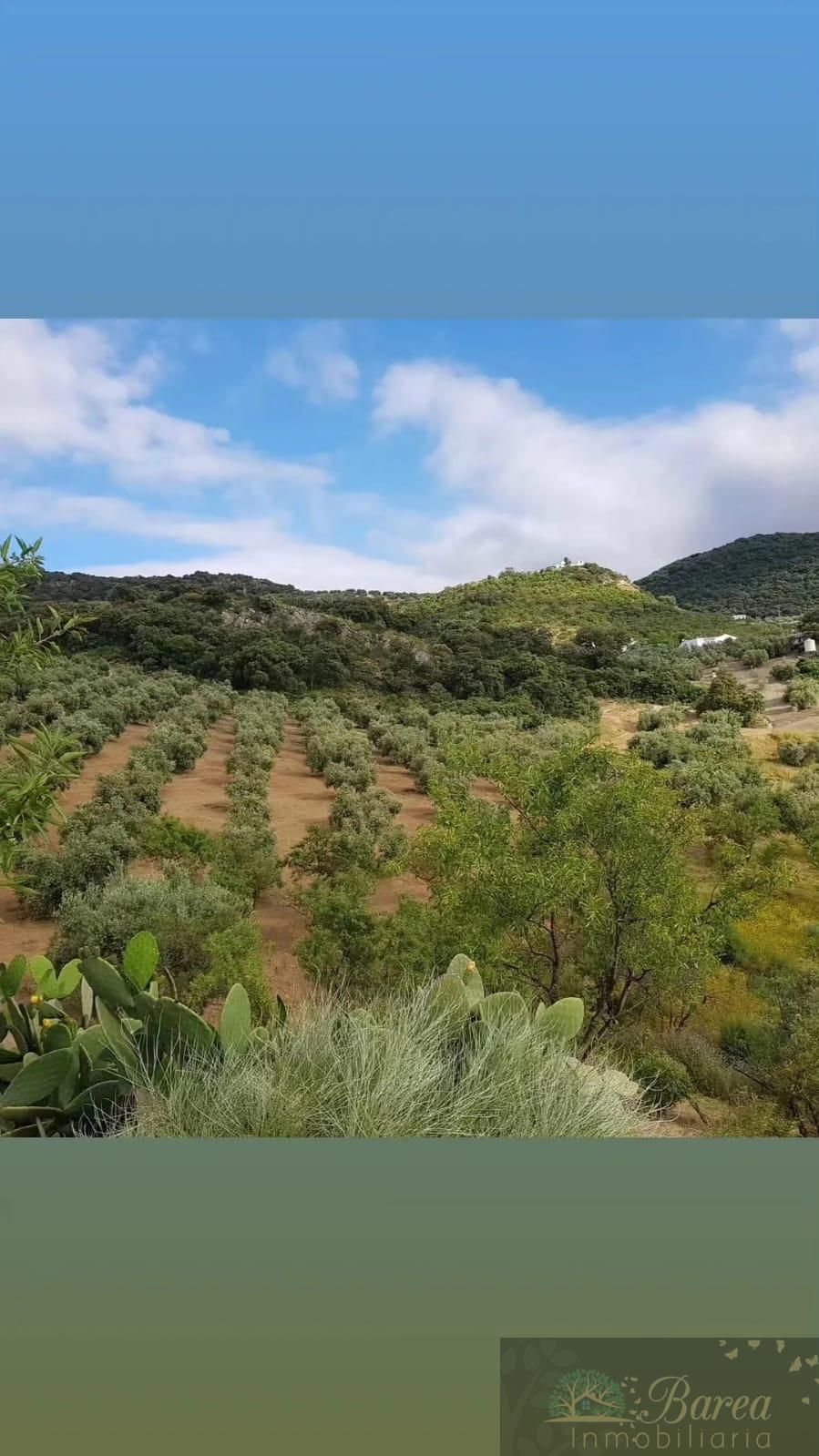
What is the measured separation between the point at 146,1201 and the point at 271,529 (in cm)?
291

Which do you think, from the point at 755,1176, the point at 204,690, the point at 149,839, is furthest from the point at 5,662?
the point at 755,1176

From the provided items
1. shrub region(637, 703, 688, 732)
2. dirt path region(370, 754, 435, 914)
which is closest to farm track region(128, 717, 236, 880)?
dirt path region(370, 754, 435, 914)

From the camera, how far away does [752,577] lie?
430 cm

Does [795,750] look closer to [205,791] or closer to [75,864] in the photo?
[205,791]

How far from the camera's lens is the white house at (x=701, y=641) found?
4.36m

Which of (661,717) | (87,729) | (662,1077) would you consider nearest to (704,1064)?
(662,1077)

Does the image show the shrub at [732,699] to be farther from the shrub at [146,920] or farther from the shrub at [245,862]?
the shrub at [146,920]

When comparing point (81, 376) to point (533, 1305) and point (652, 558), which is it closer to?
point (652, 558)

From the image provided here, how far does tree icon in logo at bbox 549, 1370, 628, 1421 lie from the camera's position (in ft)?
6.37

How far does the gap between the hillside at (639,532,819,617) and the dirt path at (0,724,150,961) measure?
271 cm

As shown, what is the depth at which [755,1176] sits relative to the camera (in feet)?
8.14

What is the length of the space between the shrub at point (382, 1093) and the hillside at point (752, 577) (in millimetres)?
2767

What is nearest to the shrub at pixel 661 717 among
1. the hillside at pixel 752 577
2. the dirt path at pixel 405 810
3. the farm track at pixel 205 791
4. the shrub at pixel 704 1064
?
the hillside at pixel 752 577

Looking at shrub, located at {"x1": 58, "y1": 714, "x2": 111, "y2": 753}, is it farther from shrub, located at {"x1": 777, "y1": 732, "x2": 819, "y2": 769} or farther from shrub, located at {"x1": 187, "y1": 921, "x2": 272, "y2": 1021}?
shrub, located at {"x1": 777, "y1": 732, "x2": 819, "y2": 769}
